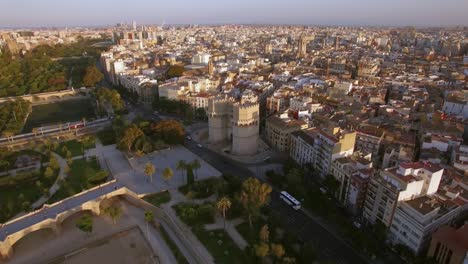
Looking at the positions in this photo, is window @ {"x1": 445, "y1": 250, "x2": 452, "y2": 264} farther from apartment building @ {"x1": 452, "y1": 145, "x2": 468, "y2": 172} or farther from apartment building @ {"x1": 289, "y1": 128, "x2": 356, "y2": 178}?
apartment building @ {"x1": 289, "y1": 128, "x2": 356, "y2": 178}

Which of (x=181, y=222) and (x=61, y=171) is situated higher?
(x=181, y=222)

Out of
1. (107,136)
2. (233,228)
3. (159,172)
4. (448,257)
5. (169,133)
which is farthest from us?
(107,136)

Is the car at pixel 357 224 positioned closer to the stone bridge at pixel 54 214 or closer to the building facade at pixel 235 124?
the building facade at pixel 235 124

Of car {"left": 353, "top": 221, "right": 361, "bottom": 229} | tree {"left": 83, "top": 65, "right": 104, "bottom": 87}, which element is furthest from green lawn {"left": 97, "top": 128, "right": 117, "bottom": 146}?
tree {"left": 83, "top": 65, "right": 104, "bottom": 87}

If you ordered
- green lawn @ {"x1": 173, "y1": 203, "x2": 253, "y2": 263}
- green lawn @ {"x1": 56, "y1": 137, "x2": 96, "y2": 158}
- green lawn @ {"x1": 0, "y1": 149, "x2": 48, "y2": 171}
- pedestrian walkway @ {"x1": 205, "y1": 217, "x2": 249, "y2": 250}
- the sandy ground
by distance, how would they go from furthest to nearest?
green lawn @ {"x1": 56, "y1": 137, "x2": 96, "y2": 158} → green lawn @ {"x1": 0, "y1": 149, "x2": 48, "y2": 171} → pedestrian walkway @ {"x1": 205, "y1": 217, "x2": 249, "y2": 250} → the sandy ground → green lawn @ {"x1": 173, "y1": 203, "x2": 253, "y2": 263}

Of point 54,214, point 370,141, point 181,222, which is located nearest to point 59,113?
point 54,214

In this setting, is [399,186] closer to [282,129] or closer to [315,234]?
[315,234]
